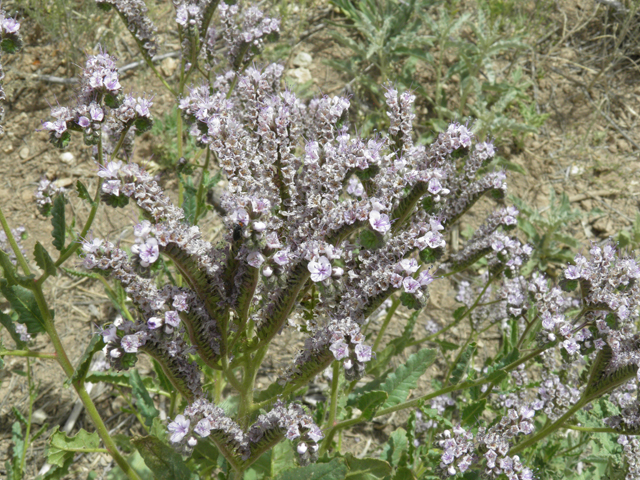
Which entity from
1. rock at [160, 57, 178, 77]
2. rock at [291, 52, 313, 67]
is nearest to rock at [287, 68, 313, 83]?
rock at [291, 52, 313, 67]

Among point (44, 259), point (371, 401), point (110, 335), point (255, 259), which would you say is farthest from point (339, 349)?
point (44, 259)

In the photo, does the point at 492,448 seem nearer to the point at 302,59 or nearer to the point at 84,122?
the point at 84,122

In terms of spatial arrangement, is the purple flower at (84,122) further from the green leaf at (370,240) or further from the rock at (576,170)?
the rock at (576,170)

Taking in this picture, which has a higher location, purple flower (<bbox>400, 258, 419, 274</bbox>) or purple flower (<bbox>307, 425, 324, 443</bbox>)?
purple flower (<bbox>400, 258, 419, 274</bbox>)

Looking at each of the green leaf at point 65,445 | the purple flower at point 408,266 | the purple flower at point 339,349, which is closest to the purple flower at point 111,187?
the purple flower at point 339,349

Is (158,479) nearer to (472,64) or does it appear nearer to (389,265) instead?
(389,265)

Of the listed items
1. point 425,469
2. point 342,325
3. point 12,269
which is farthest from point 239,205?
point 425,469

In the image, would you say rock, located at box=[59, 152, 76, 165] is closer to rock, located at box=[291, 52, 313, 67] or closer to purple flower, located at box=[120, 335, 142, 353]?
rock, located at box=[291, 52, 313, 67]
